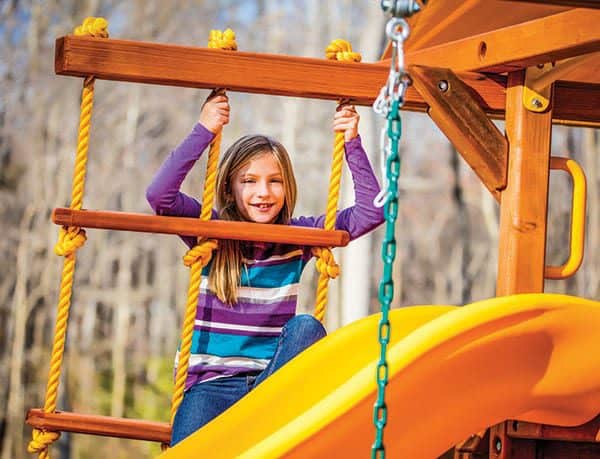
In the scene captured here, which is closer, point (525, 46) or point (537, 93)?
point (525, 46)

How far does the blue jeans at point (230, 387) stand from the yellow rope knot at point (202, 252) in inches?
11.8

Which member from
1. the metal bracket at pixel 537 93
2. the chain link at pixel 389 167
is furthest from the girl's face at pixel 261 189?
the chain link at pixel 389 167

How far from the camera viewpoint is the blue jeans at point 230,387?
2.93m

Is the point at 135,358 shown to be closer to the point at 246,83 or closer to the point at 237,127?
the point at 237,127

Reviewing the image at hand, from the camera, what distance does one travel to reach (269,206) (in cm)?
318

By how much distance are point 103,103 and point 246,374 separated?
1221 cm

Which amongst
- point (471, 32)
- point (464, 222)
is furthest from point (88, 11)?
point (471, 32)

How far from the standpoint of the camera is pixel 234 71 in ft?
10.1

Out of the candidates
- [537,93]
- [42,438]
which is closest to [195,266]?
[42,438]

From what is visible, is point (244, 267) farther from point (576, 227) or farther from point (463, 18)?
point (463, 18)

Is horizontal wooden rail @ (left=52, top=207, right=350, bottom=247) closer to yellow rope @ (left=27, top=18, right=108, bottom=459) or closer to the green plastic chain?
yellow rope @ (left=27, top=18, right=108, bottom=459)

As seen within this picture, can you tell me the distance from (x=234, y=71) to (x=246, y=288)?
2.01 feet

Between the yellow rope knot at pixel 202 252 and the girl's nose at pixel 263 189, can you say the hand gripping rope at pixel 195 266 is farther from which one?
the girl's nose at pixel 263 189

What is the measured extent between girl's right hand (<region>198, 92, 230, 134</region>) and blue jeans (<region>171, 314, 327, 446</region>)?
58 centimetres
